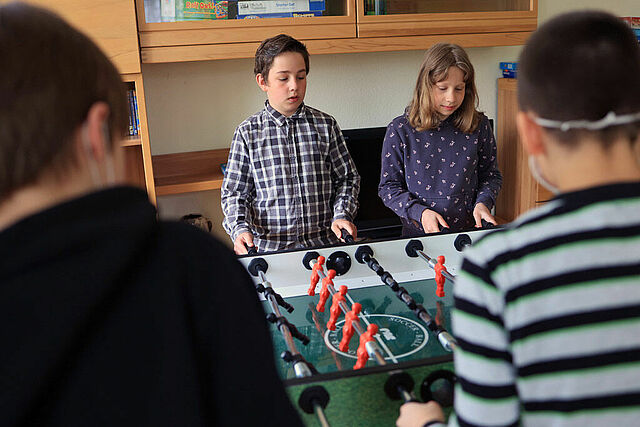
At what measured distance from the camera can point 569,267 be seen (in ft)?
2.29

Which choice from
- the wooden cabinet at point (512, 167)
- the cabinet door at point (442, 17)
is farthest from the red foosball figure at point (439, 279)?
the wooden cabinet at point (512, 167)

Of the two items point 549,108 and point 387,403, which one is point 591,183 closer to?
point 549,108

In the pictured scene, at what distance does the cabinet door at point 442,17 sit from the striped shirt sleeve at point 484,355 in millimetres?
2249

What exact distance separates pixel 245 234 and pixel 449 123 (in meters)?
0.87

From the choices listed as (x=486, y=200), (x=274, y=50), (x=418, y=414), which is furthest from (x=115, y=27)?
(x=418, y=414)

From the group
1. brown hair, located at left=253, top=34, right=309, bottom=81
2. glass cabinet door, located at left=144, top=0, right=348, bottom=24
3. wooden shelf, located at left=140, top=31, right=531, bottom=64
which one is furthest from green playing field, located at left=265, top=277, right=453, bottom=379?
glass cabinet door, located at left=144, top=0, right=348, bottom=24

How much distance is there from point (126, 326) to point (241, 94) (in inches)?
101

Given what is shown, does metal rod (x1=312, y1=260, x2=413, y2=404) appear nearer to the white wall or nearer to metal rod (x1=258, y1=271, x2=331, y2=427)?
metal rod (x1=258, y1=271, x2=331, y2=427)

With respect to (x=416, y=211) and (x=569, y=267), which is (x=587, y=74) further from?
(x=416, y=211)

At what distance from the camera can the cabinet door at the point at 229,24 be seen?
8.48 ft

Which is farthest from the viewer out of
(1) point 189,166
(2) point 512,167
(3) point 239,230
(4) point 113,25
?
(2) point 512,167

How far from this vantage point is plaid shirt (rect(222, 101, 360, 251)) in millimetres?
2123

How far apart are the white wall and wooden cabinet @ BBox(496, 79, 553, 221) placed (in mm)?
114

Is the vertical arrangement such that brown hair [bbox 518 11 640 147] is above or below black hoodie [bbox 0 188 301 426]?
above
